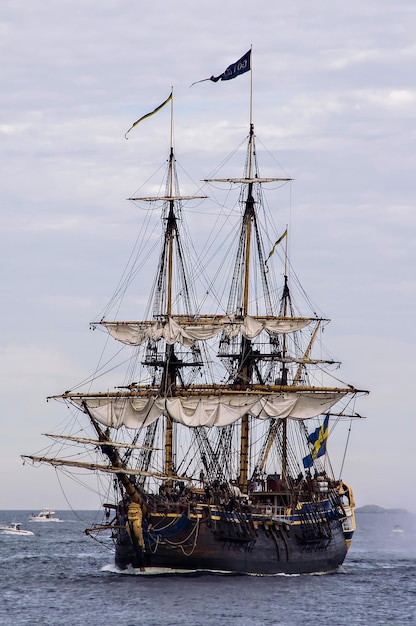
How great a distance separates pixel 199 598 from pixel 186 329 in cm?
2897

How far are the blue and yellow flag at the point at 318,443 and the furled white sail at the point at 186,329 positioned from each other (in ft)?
29.2

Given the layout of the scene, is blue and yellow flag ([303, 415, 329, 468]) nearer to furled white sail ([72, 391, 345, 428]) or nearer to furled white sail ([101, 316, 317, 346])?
furled white sail ([101, 316, 317, 346])

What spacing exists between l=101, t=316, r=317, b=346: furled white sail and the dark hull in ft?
53.5

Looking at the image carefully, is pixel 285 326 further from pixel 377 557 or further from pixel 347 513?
pixel 377 557

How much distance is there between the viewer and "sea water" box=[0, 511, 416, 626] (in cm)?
8300

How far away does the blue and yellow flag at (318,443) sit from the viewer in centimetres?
12106

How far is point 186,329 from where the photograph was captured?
11431 centimetres

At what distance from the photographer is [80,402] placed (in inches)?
4400

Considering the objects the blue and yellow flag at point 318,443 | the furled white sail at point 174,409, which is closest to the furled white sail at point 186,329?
the furled white sail at point 174,409

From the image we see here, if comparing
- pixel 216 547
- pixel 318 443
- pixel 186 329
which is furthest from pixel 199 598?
pixel 318 443

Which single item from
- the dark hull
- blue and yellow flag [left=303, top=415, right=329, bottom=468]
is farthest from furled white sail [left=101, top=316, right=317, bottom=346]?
the dark hull

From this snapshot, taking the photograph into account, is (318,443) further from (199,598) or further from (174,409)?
(199,598)

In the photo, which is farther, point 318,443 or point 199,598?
point 318,443

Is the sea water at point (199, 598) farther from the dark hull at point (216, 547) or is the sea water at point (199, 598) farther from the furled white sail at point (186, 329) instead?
the furled white sail at point (186, 329)
